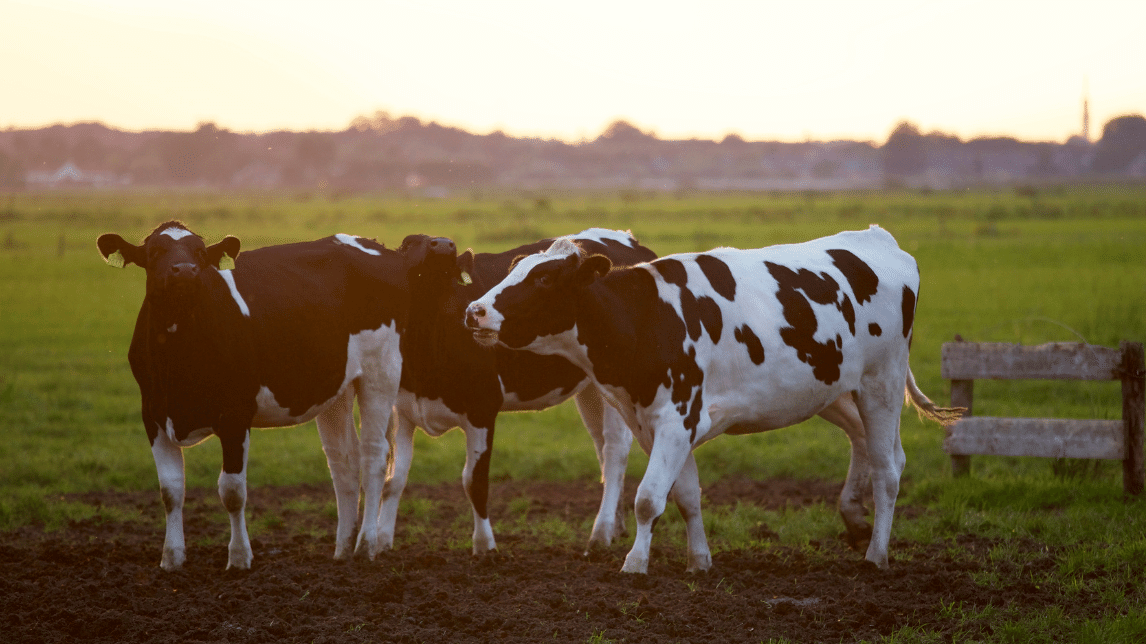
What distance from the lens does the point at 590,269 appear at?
6312mm

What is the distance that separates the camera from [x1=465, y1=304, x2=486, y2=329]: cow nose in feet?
19.6

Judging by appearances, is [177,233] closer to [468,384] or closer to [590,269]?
[468,384]

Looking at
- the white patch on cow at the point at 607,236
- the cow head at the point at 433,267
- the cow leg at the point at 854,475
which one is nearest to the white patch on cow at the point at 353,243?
the cow head at the point at 433,267

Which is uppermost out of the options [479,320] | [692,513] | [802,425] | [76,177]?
[76,177]

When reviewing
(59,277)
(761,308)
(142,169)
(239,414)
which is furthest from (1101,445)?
(142,169)

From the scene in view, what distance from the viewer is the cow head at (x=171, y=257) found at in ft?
20.7

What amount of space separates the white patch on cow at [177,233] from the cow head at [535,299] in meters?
2.02

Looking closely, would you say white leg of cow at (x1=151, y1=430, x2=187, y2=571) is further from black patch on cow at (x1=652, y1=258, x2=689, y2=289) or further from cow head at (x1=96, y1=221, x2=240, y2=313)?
black patch on cow at (x1=652, y1=258, x2=689, y2=289)

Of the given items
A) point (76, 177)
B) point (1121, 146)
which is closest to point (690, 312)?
point (76, 177)

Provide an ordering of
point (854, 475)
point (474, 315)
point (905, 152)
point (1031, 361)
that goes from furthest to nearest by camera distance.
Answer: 1. point (905, 152)
2. point (1031, 361)
3. point (854, 475)
4. point (474, 315)

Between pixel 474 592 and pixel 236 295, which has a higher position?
pixel 236 295

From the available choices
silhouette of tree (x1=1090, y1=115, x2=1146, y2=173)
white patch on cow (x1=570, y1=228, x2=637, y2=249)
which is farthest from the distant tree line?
white patch on cow (x1=570, y1=228, x2=637, y2=249)

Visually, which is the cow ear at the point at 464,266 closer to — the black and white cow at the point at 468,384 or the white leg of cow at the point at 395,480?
the black and white cow at the point at 468,384

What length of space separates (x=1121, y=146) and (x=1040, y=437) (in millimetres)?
201966
